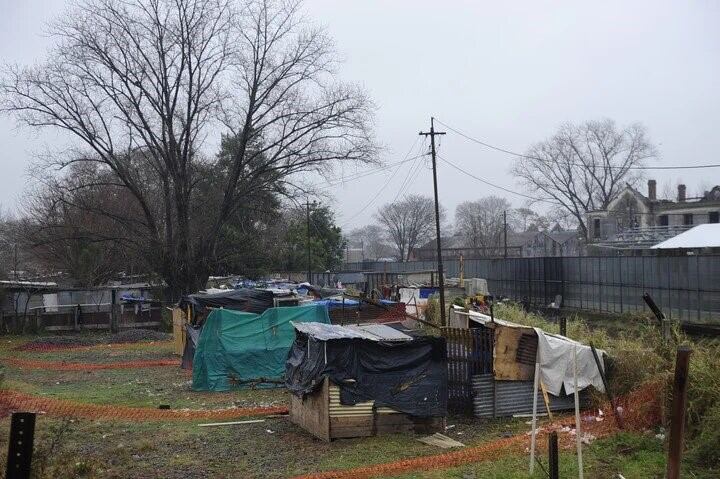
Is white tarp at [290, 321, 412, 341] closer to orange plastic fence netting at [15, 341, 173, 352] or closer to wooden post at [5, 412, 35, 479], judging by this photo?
wooden post at [5, 412, 35, 479]

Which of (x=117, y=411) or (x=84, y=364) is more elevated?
(x=117, y=411)

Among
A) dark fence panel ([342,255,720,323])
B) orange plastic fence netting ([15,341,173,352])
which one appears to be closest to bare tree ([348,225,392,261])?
dark fence panel ([342,255,720,323])

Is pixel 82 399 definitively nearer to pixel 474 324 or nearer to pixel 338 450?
pixel 338 450

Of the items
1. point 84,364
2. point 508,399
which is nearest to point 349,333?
point 508,399

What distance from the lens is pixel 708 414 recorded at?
32.1 feet

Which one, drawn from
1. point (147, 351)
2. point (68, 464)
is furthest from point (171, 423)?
point (147, 351)

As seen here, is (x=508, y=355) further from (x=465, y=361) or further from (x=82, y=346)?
(x=82, y=346)

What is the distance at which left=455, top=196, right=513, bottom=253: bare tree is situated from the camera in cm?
10969

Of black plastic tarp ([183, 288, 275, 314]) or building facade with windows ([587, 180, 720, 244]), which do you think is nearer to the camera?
black plastic tarp ([183, 288, 275, 314])

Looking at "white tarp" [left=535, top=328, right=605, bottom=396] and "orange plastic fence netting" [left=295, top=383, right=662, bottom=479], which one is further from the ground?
"white tarp" [left=535, top=328, right=605, bottom=396]

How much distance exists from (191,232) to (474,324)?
2906 cm

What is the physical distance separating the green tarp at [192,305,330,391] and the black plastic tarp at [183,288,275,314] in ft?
13.0

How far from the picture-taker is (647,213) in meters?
73.1

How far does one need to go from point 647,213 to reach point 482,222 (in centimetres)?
4483
